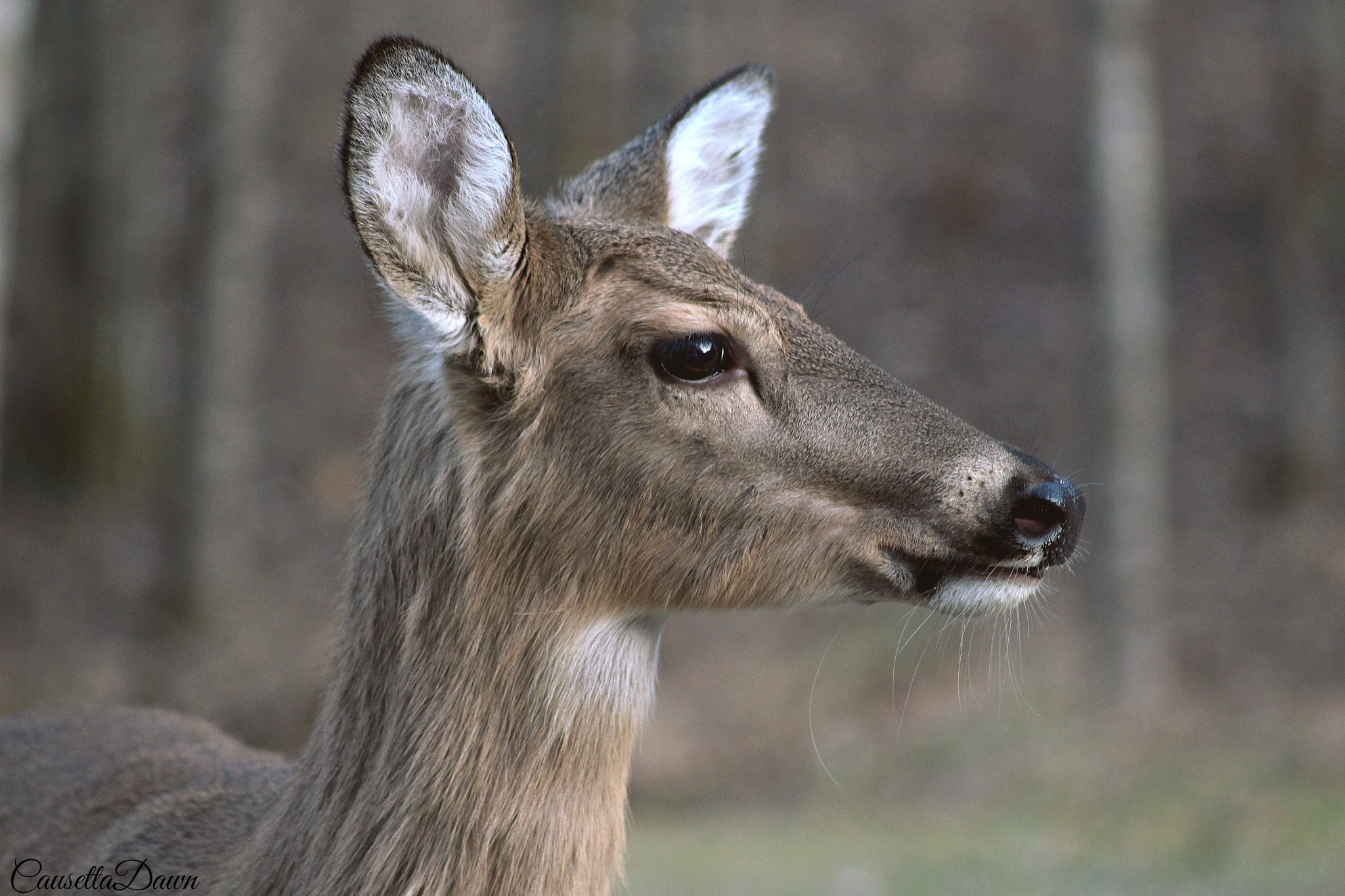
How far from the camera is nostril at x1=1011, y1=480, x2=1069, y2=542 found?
3.52 meters

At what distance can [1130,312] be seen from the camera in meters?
12.5

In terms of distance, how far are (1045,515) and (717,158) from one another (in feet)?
6.14

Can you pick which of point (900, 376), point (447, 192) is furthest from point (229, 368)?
point (447, 192)

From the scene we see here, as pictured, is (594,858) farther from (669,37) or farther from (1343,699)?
(669,37)

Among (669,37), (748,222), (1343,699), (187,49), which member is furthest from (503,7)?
(1343,699)

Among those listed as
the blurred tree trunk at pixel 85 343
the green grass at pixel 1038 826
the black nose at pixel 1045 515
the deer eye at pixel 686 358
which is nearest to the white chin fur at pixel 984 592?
the black nose at pixel 1045 515

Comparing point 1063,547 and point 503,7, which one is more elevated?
point 503,7

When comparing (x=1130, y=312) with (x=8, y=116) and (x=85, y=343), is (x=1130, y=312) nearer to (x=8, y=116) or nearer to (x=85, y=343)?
(x=85, y=343)

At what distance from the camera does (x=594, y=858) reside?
11.9 feet

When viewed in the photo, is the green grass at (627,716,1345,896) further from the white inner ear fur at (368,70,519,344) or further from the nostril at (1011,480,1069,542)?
the white inner ear fur at (368,70,519,344)

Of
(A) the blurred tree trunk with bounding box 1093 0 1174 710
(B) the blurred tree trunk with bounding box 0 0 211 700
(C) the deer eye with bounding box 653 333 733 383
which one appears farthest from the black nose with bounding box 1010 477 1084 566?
(B) the blurred tree trunk with bounding box 0 0 211 700

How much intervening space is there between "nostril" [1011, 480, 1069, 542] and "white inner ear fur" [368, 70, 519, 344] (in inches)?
54.6

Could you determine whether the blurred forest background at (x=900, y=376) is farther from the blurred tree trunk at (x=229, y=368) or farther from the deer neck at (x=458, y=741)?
the deer neck at (x=458, y=741)

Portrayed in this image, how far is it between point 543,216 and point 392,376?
609 mm
